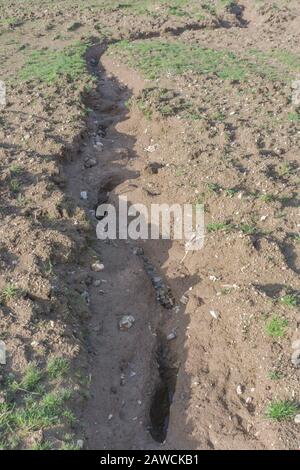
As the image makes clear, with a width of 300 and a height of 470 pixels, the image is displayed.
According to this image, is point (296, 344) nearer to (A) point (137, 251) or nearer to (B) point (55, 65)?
(A) point (137, 251)

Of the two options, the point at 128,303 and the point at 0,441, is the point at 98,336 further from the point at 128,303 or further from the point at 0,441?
the point at 0,441

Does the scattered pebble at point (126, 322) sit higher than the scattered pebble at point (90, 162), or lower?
lower

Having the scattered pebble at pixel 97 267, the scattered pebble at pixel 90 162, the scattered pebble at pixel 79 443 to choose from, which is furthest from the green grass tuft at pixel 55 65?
the scattered pebble at pixel 79 443

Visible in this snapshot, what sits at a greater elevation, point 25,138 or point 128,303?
point 25,138

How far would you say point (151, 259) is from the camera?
29.3 feet

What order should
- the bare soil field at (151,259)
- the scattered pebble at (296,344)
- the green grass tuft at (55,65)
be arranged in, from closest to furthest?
the bare soil field at (151,259)
the scattered pebble at (296,344)
the green grass tuft at (55,65)

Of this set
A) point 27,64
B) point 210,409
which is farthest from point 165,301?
point 27,64

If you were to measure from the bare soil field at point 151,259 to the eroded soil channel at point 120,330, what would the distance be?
0.08 feet

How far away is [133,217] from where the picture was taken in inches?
384

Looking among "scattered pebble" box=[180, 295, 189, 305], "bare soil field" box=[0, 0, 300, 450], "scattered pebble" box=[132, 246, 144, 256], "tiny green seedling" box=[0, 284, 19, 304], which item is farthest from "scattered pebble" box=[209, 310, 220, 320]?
"tiny green seedling" box=[0, 284, 19, 304]

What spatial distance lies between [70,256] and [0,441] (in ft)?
10.9

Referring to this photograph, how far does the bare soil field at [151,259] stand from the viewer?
6.24 metres

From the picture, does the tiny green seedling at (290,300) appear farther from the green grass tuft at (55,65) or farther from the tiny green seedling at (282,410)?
the green grass tuft at (55,65)

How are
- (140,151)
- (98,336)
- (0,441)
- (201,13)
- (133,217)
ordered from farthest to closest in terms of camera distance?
1. (201,13)
2. (140,151)
3. (133,217)
4. (98,336)
5. (0,441)
